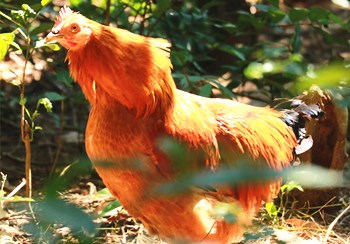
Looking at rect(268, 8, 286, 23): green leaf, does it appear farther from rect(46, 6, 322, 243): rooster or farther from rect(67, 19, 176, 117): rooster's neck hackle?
rect(67, 19, 176, 117): rooster's neck hackle

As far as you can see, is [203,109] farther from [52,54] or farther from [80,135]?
[80,135]

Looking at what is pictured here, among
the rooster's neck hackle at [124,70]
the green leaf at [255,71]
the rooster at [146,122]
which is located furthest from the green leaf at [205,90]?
the rooster's neck hackle at [124,70]

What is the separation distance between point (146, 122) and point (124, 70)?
0.25 meters

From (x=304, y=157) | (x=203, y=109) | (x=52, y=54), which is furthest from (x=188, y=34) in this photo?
(x=203, y=109)

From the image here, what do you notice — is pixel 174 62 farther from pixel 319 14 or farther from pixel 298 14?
pixel 319 14

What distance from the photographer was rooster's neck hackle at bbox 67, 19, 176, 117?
245 centimetres

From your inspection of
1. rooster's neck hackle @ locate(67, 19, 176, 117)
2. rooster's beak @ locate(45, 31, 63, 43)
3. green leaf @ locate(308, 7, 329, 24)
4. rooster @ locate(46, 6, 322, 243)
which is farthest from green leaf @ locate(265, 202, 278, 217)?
rooster's beak @ locate(45, 31, 63, 43)

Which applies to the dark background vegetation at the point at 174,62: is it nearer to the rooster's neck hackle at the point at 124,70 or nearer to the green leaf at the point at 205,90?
the green leaf at the point at 205,90

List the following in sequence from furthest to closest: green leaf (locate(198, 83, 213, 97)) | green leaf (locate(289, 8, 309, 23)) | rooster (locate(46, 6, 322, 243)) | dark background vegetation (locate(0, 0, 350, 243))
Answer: green leaf (locate(289, 8, 309, 23)), dark background vegetation (locate(0, 0, 350, 243)), green leaf (locate(198, 83, 213, 97)), rooster (locate(46, 6, 322, 243))

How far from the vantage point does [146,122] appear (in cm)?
252

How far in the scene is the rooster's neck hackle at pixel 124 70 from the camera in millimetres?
2447

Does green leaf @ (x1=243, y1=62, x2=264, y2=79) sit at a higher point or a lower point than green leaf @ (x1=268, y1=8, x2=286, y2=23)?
lower

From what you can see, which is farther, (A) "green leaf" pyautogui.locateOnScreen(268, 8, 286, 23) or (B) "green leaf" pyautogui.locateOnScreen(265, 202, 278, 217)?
(A) "green leaf" pyautogui.locateOnScreen(268, 8, 286, 23)

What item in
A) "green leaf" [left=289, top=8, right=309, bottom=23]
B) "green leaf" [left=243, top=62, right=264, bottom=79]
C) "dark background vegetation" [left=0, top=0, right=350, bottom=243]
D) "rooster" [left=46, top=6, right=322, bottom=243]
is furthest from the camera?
"green leaf" [left=289, top=8, right=309, bottom=23]
